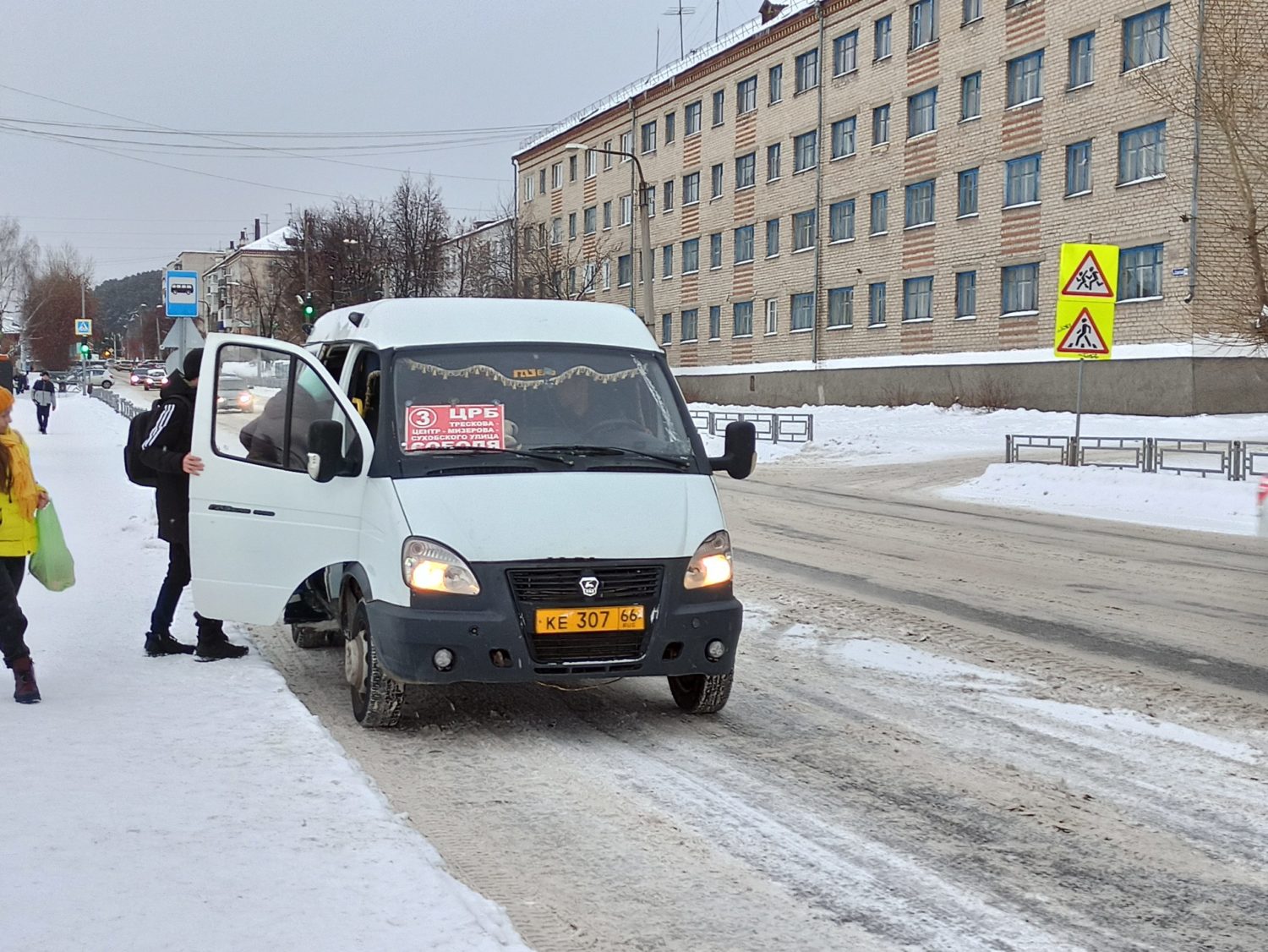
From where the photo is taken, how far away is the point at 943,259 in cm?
4475

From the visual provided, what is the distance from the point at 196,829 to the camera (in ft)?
15.9

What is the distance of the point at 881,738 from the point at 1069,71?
36.9 m

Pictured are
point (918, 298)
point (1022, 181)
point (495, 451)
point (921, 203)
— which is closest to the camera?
point (495, 451)

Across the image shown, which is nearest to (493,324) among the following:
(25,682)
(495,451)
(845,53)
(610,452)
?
(495,451)

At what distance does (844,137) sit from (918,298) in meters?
8.54

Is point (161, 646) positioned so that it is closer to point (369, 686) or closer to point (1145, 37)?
point (369, 686)

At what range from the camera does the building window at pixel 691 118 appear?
62.3m

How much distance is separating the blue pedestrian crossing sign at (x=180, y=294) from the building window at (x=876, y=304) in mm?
Answer: 31976

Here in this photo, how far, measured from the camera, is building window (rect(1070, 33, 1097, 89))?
38375 mm

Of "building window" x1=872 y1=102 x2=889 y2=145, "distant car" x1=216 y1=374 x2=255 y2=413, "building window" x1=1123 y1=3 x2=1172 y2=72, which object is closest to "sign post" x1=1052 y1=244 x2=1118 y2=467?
"distant car" x1=216 y1=374 x2=255 y2=413

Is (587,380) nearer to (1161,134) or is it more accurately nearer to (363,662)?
(363,662)

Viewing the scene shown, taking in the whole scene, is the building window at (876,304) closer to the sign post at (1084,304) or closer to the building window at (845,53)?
the building window at (845,53)

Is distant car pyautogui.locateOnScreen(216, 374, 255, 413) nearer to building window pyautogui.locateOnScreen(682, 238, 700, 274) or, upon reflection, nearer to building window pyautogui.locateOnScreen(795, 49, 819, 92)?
building window pyautogui.locateOnScreen(795, 49, 819, 92)

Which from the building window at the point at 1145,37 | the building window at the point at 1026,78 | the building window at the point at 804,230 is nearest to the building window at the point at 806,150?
the building window at the point at 804,230
